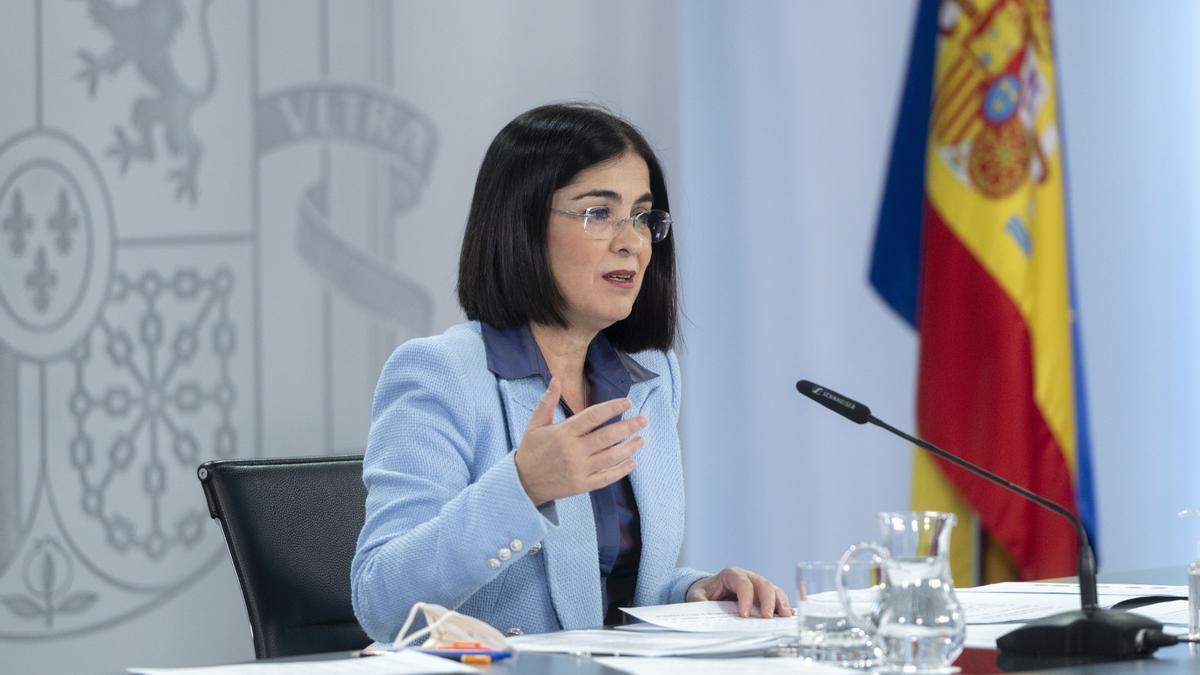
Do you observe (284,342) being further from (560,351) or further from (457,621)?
(457,621)

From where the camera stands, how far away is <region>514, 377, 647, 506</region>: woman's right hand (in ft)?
5.68

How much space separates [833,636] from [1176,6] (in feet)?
11.5

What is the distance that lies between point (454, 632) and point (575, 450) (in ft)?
0.91

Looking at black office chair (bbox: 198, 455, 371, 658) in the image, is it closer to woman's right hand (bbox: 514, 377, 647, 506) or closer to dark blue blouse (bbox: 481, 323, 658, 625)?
dark blue blouse (bbox: 481, 323, 658, 625)

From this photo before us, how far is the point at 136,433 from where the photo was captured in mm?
3367

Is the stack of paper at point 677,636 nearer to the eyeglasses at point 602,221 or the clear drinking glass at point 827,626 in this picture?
the clear drinking glass at point 827,626

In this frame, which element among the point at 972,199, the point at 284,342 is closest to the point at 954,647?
the point at 284,342

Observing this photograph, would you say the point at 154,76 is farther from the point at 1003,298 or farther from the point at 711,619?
the point at 1003,298

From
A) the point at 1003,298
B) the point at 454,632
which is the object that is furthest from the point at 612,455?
the point at 1003,298

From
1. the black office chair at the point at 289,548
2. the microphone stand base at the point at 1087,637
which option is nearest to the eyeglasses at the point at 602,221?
the black office chair at the point at 289,548

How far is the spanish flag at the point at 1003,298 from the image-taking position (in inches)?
153

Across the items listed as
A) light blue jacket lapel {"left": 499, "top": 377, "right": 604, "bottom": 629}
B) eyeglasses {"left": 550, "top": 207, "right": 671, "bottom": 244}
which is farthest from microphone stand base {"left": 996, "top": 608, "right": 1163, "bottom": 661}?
eyeglasses {"left": 550, "top": 207, "right": 671, "bottom": 244}

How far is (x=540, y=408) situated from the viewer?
1.76m

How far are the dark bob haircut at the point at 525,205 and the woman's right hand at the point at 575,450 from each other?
1.79 ft
